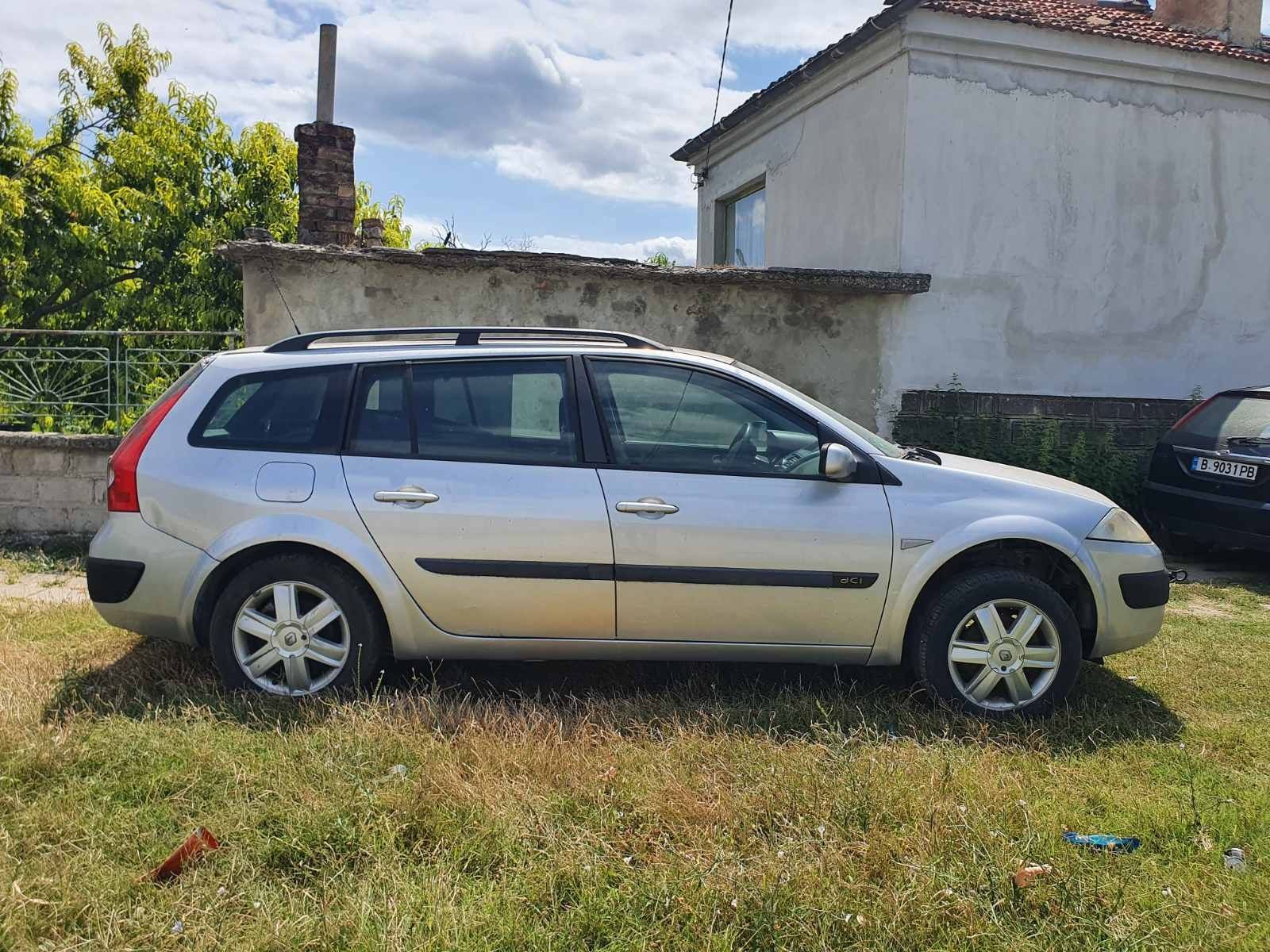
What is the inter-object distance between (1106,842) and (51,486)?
7.50m

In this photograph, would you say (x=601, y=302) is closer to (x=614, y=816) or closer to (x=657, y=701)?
(x=657, y=701)

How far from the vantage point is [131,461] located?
13.1 feet

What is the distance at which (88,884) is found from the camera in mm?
2615

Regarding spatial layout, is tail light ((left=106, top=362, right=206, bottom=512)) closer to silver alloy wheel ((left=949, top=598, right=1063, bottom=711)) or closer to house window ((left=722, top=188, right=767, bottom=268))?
silver alloy wheel ((left=949, top=598, right=1063, bottom=711))

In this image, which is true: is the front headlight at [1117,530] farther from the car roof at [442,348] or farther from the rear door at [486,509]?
the rear door at [486,509]

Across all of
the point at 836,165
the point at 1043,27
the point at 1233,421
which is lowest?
the point at 1233,421

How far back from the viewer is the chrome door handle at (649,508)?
3.92m

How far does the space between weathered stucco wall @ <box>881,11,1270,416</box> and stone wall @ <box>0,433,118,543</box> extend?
6.51 metres

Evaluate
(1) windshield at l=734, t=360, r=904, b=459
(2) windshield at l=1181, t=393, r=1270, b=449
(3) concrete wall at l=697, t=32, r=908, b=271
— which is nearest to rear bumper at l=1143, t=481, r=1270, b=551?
(2) windshield at l=1181, t=393, r=1270, b=449

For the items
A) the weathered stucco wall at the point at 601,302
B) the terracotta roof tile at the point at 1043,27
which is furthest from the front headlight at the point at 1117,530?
the terracotta roof tile at the point at 1043,27

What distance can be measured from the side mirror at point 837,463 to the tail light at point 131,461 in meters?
2.69

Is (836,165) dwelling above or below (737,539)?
above

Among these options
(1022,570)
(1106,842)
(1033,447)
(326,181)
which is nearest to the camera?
(1106,842)

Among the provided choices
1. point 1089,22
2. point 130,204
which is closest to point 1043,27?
point 1089,22
